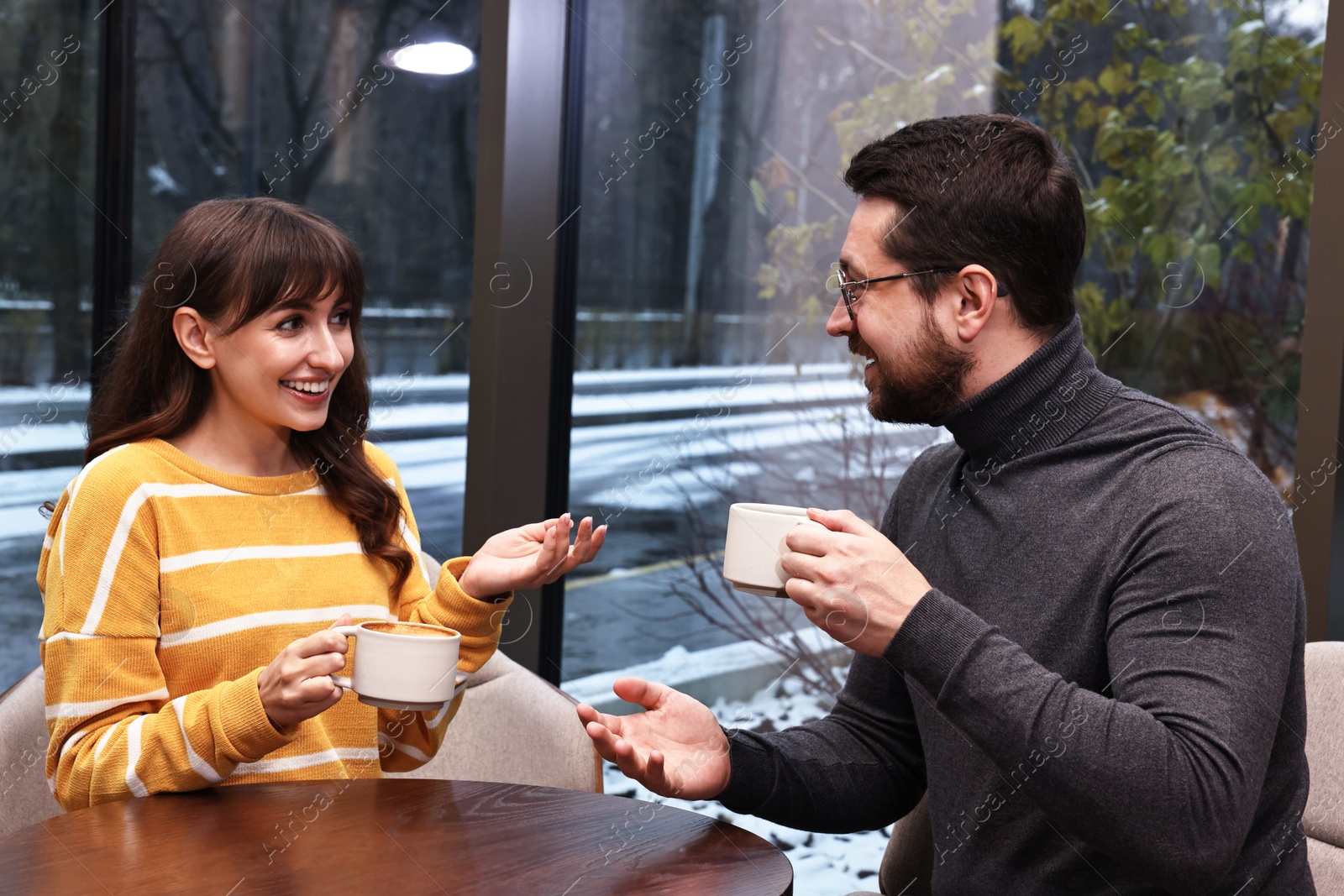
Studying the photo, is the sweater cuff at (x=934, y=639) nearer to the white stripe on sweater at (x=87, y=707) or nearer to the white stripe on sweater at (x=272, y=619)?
the white stripe on sweater at (x=272, y=619)

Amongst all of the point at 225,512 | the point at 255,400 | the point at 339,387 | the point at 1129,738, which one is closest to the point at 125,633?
the point at 225,512

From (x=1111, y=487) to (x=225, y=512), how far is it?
115 cm

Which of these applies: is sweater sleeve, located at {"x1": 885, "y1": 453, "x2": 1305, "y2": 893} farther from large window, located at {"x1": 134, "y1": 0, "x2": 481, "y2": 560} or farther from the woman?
large window, located at {"x1": 134, "y1": 0, "x2": 481, "y2": 560}

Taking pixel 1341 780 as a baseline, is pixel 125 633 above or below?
above

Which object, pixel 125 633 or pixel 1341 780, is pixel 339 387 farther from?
pixel 1341 780

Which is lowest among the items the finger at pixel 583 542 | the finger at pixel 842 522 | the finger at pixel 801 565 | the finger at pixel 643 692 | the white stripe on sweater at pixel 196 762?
the white stripe on sweater at pixel 196 762

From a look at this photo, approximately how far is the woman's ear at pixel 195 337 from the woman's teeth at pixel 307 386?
0.12m

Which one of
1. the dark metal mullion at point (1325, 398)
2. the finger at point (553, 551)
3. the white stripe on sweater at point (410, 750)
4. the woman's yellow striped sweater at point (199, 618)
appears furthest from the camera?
the dark metal mullion at point (1325, 398)

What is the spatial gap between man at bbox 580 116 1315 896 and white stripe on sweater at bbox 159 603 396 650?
1.58ft

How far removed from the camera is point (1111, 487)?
4.40 ft

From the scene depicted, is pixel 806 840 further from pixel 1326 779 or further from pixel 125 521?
pixel 125 521

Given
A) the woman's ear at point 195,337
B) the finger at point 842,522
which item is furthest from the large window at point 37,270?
the finger at point 842,522

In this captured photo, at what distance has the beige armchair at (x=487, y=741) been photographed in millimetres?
1595

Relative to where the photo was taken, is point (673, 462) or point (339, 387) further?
point (673, 462)
